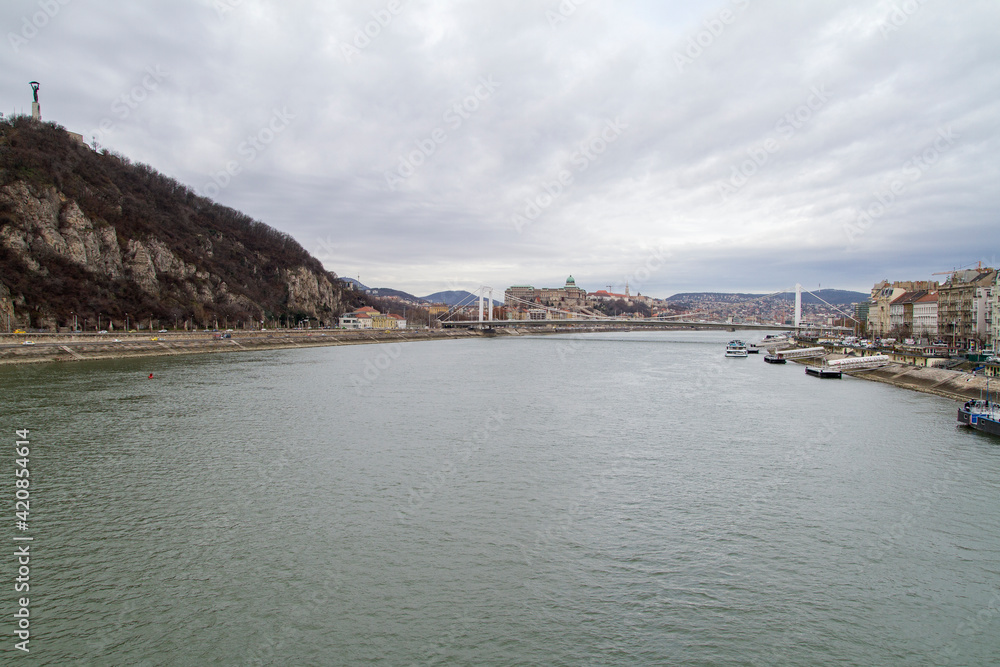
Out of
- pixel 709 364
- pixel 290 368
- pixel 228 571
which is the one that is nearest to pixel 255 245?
pixel 290 368

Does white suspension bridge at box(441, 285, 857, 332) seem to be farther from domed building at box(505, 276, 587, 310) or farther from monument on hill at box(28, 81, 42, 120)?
monument on hill at box(28, 81, 42, 120)

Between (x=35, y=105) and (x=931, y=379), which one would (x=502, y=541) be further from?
(x=35, y=105)

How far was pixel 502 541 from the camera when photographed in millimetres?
7137

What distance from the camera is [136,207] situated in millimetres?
50500

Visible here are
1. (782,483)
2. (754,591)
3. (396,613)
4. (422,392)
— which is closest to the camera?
(396,613)

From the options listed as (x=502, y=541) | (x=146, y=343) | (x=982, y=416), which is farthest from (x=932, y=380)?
(x=146, y=343)

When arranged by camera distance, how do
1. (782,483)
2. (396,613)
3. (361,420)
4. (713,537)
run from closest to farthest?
(396,613), (713,537), (782,483), (361,420)

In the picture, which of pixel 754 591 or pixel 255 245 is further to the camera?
pixel 255 245

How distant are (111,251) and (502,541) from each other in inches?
1864

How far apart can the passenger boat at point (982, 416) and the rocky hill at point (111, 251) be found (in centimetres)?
4290

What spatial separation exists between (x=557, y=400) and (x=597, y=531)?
1178 cm

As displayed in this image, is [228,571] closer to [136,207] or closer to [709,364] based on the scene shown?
[709,364]

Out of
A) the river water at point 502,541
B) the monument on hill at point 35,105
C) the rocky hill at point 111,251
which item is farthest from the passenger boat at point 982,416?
the monument on hill at point 35,105

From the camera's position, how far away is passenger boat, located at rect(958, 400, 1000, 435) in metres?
13.9
